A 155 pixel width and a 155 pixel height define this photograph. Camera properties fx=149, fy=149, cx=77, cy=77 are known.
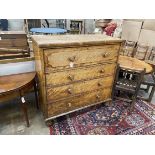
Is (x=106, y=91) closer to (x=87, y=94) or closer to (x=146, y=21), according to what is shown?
(x=87, y=94)

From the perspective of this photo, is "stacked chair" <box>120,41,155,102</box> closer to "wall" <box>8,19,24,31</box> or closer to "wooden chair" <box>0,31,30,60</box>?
"wooden chair" <box>0,31,30,60</box>

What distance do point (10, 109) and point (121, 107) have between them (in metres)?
1.82

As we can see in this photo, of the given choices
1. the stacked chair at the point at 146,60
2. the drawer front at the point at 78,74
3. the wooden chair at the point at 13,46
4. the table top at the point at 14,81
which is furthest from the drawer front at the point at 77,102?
the wooden chair at the point at 13,46

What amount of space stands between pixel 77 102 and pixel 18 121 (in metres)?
0.88

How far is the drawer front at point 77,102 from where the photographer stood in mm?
1990

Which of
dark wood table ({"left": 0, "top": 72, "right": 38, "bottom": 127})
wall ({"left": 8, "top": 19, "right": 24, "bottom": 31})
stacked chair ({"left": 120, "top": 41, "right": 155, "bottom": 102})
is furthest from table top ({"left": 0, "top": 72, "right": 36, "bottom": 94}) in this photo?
wall ({"left": 8, "top": 19, "right": 24, "bottom": 31})

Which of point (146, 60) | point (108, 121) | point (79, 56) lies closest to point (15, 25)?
point (146, 60)

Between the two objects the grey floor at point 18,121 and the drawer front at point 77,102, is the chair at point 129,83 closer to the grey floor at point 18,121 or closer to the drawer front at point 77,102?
the drawer front at point 77,102

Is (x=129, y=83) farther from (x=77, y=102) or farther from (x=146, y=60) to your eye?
(x=146, y=60)

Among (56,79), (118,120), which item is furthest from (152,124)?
(56,79)

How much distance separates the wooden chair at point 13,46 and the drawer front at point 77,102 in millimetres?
862

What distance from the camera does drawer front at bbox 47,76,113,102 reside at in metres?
1.87

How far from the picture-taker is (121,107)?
2.56m

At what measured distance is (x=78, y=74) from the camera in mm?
1926
